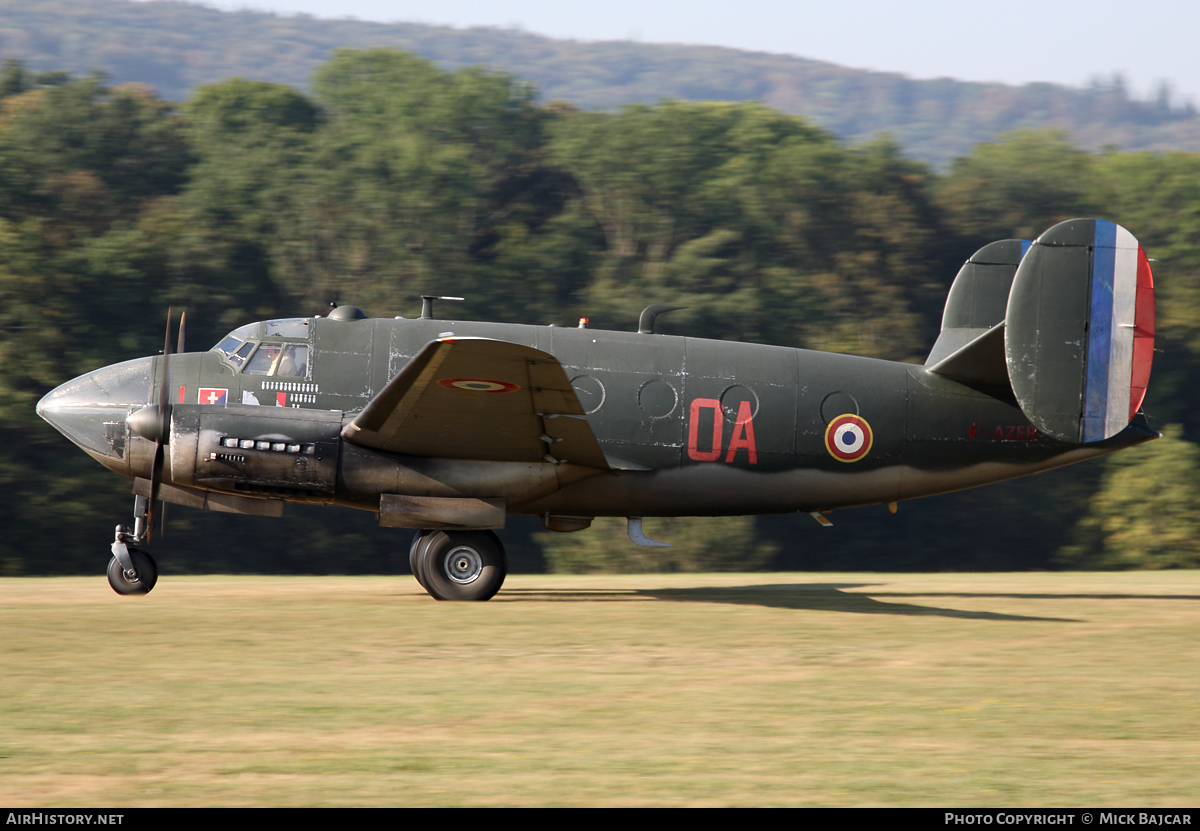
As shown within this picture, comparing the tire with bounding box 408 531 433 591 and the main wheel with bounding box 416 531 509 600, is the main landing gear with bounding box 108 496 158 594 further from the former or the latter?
the main wheel with bounding box 416 531 509 600

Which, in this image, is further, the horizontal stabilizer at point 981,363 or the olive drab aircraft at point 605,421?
the horizontal stabilizer at point 981,363

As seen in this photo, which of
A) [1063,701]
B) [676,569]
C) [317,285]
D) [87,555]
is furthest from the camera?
[317,285]

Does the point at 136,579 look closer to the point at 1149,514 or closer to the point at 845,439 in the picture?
the point at 845,439

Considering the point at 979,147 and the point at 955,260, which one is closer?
the point at 955,260

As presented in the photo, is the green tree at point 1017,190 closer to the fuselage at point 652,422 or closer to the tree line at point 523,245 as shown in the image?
the tree line at point 523,245

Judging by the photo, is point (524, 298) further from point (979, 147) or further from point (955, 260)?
point (979, 147)

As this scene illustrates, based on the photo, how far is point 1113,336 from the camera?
15.7 meters

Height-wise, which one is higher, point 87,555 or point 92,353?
point 92,353

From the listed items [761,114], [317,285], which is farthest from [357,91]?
[761,114]

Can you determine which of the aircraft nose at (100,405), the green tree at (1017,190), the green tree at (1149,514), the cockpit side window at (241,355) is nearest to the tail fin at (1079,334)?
the cockpit side window at (241,355)

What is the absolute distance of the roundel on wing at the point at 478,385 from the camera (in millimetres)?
13633

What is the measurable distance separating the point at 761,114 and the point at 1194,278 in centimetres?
2134

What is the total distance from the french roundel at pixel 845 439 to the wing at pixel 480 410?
3.20 m

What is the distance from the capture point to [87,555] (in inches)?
1521
